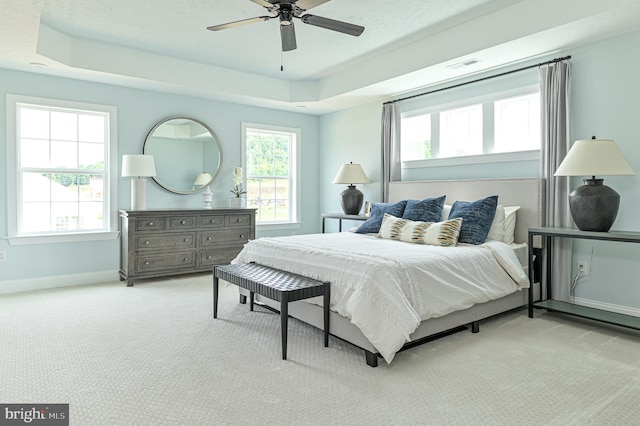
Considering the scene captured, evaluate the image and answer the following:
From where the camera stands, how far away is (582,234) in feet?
10.5

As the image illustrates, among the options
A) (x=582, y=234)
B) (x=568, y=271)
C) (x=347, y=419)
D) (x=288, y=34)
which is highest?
(x=288, y=34)

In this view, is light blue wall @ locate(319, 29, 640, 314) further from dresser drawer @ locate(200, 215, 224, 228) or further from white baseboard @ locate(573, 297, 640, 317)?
dresser drawer @ locate(200, 215, 224, 228)

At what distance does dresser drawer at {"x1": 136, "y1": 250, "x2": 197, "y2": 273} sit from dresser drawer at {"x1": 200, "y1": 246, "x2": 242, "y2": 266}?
4.9 inches

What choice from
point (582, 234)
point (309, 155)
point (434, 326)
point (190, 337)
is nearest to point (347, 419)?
point (434, 326)

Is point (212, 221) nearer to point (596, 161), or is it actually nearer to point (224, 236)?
point (224, 236)

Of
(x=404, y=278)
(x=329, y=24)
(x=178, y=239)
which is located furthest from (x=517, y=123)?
(x=178, y=239)

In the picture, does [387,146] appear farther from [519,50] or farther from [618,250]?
[618,250]

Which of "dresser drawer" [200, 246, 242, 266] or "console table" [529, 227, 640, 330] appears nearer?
"console table" [529, 227, 640, 330]

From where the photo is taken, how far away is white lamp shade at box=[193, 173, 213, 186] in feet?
18.9

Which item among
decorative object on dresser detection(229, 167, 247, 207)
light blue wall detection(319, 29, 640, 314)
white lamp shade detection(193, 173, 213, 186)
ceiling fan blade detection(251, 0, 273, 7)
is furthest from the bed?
white lamp shade detection(193, 173, 213, 186)

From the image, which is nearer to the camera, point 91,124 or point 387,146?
point 91,124

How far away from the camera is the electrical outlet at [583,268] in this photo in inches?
147

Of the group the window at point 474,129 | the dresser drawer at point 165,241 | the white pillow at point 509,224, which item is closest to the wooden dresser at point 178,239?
the dresser drawer at point 165,241

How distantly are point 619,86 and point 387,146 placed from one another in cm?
266
